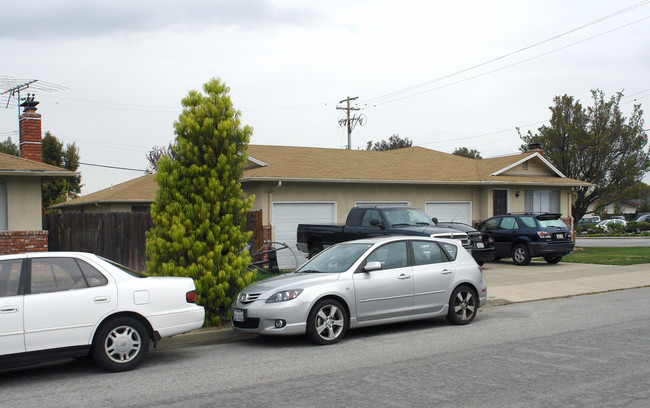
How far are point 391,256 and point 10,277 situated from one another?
211 inches

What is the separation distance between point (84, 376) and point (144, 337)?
0.80 m

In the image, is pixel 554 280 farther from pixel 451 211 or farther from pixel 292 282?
pixel 292 282

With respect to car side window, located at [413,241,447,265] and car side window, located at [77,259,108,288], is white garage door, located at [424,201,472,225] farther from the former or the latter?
car side window, located at [77,259,108,288]

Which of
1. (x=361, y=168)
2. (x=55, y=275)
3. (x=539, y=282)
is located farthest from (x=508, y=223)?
(x=55, y=275)

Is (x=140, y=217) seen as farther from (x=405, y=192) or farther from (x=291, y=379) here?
(x=291, y=379)

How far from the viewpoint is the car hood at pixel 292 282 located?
Answer: 28.6 ft

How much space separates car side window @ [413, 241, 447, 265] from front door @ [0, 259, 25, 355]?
5.73m

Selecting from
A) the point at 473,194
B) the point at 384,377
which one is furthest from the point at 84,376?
the point at 473,194

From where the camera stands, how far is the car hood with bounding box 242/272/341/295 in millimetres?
8711

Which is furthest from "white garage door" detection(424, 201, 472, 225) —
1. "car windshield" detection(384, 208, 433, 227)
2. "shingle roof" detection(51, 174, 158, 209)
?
"shingle roof" detection(51, 174, 158, 209)

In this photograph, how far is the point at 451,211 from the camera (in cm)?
2292

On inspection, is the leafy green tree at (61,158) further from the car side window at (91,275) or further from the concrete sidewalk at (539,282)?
the car side window at (91,275)

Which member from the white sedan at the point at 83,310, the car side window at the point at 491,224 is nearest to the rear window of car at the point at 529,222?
the car side window at the point at 491,224

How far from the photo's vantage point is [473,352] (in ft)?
26.0
